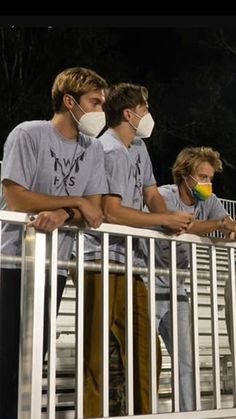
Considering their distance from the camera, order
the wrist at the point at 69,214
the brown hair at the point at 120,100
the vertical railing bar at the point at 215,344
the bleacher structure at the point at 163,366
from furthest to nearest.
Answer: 1. the bleacher structure at the point at 163,366
2. the brown hair at the point at 120,100
3. the vertical railing bar at the point at 215,344
4. the wrist at the point at 69,214

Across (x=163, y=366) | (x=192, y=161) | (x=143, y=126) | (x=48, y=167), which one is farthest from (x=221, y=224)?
(x=163, y=366)

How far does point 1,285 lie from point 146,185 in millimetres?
815

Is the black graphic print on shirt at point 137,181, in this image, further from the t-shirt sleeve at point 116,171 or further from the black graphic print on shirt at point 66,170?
the black graphic print on shirt at point 66,170

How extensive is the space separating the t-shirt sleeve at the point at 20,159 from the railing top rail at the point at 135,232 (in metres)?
0.18

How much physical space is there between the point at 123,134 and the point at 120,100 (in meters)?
0.16

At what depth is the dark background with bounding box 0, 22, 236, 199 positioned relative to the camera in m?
12.4

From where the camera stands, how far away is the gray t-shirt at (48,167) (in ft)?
8.23

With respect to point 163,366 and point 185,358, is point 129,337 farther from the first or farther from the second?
point 163,366

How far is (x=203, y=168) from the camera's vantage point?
3.30 metres

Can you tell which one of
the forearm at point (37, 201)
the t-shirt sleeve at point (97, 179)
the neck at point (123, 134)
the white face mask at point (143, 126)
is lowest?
the forearm at point (37, 201)

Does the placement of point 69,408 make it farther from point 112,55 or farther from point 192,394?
point 112,55

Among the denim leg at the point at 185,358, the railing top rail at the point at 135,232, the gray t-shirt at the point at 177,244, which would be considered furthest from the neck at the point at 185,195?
the denim leg at the point at 185,358

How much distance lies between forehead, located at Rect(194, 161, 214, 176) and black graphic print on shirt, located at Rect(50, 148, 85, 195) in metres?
0.79

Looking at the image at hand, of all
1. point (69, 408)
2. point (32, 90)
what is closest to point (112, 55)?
point (32, 90)
